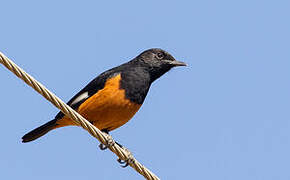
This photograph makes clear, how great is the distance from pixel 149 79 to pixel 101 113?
1214 mm

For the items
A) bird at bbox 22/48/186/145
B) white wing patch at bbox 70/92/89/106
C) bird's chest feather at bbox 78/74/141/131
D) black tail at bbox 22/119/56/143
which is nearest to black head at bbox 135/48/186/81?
bird at bbox 22/48/186/145

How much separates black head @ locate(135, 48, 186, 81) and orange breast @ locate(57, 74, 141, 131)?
41.8 inches

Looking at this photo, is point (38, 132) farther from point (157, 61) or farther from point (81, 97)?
point (157, 61)

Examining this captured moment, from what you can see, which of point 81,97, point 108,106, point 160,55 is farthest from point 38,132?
point 160,55

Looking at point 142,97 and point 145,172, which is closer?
point 145,172

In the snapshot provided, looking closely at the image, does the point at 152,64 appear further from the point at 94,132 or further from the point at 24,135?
the point at 94,132

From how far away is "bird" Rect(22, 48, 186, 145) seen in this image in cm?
734

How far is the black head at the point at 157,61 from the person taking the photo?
27.8 feet

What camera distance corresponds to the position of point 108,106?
729cm

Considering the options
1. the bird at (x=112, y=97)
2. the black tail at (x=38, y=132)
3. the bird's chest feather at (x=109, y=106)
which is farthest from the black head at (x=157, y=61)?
the black tail at (x=38, y=132)

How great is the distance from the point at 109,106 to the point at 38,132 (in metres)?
1.59

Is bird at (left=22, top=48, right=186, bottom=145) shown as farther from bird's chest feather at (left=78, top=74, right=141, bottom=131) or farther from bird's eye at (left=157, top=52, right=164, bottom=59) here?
bird's eye at (left=157, top=52, right=164, bottom=59)

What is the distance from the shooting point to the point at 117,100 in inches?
288

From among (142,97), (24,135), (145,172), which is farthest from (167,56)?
(145,172)
